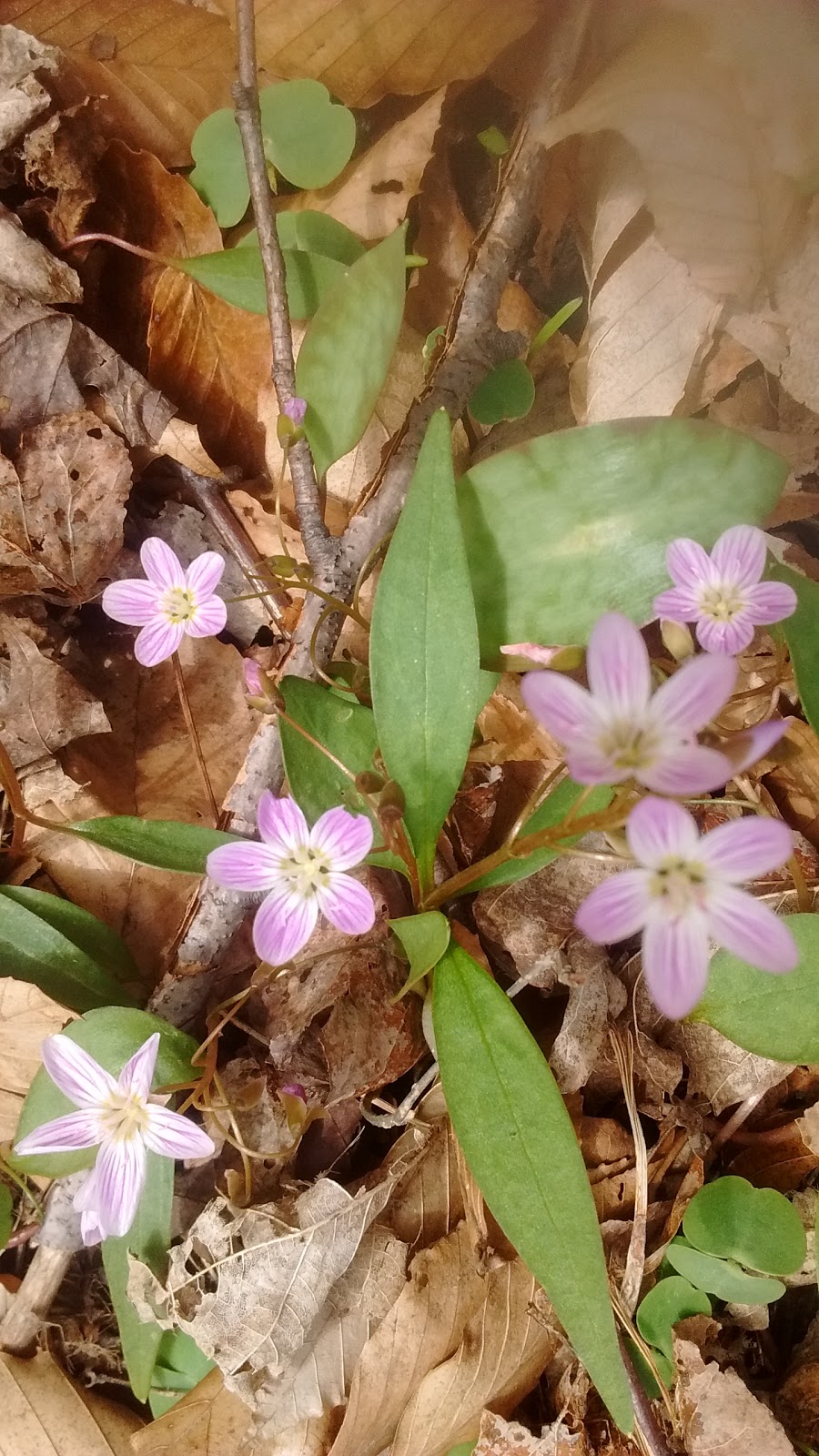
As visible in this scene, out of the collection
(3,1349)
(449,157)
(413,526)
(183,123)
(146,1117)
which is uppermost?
(183,123)

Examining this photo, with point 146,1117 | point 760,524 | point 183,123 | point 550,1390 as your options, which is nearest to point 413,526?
point 760,524

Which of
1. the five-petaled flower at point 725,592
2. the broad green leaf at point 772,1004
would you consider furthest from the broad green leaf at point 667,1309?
the five-petaled flower at point 725,592

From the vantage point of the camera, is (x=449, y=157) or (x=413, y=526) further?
(x=449, y=157)

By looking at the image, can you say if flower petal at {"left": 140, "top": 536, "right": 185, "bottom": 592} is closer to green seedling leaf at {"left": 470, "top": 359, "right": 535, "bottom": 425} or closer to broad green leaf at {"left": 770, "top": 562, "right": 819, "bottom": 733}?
green seedling leaf at {"left": 470, "top": 359, "right": 535, "bottom": 425}

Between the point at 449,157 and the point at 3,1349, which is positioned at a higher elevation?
the point at 449,157

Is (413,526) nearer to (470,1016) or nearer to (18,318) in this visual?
(470,1016)

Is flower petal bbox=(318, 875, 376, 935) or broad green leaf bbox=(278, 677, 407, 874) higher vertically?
broad green leaf bbox=(278, 677, 407, 874)

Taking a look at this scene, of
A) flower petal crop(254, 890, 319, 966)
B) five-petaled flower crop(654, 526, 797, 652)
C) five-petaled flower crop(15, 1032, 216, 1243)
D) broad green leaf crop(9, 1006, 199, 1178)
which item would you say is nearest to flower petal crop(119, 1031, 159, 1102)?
five-petaled flower crop(15, 1032, 216, 1243)
